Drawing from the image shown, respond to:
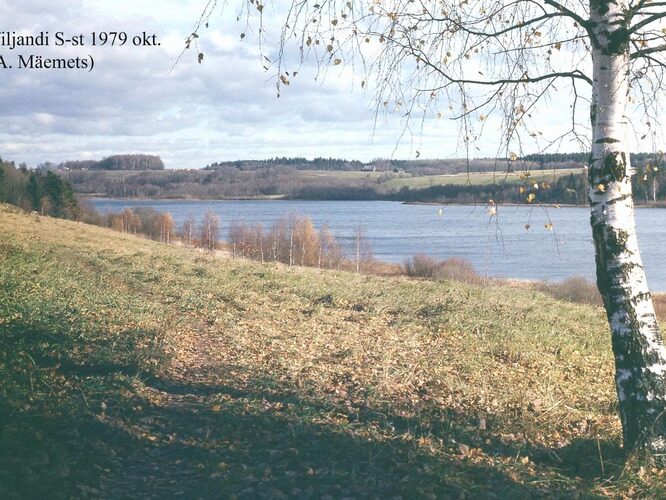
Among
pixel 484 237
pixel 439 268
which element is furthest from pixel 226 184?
pixel 439 268

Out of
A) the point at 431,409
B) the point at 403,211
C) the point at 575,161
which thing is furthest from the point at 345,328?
the point at 403,211

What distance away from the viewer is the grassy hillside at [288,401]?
15.3 feet

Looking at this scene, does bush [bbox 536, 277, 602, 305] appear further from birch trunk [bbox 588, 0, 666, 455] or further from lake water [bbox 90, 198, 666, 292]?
birch trunk [bbox 588, 0, 666, 455]

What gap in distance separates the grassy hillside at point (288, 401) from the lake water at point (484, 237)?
54.0 ft

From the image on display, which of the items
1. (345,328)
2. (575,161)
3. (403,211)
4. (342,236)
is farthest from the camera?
(403,211)

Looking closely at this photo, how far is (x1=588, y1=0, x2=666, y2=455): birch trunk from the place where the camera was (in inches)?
196

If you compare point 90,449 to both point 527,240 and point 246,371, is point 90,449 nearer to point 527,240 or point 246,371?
point 246,371

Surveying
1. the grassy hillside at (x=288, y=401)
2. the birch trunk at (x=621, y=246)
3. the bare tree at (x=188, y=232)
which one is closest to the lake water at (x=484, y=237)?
the bare tree at (x=188, y=232)

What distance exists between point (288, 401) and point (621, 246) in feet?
10.7

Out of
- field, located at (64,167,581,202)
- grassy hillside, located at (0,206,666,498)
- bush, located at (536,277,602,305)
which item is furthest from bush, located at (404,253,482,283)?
field, located at (64,167,581,202)

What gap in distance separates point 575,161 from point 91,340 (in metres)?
5.67

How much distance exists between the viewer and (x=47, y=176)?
234 feet

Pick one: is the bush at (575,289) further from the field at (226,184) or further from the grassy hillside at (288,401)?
the field at (226,184)

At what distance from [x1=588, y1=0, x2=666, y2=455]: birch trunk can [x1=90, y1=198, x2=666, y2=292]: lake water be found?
19221 millimetres
